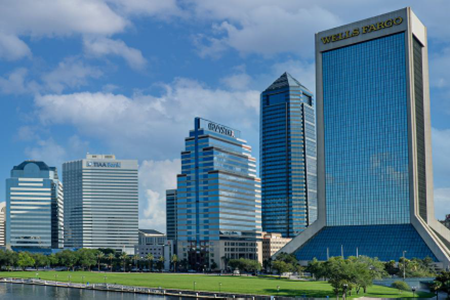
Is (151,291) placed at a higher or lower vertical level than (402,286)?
lower

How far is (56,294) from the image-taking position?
532 feet

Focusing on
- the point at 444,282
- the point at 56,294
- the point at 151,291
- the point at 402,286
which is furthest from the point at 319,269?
the point at 56,294

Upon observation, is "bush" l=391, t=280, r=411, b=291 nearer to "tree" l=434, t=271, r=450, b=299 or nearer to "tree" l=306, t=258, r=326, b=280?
"tree" l=306, t=258, r=326, b=280

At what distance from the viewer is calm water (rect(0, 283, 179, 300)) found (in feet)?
502

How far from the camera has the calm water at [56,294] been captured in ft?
502

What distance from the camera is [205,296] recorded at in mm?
149125

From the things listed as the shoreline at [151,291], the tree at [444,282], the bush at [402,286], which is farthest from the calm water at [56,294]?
the tree at [444,282]

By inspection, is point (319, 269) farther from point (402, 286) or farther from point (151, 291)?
point (151, 291)

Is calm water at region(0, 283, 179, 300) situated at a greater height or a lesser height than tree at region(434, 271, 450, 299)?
lesser

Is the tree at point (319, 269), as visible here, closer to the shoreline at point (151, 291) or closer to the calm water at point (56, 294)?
the shoreline at point (151, 291)

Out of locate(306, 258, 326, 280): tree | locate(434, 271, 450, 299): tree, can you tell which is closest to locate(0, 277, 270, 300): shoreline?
locate(306, 258, 326, 280): tree

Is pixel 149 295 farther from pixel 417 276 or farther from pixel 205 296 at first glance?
pixel 417 276

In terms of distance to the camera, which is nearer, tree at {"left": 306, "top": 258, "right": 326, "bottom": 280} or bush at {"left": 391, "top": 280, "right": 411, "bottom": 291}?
tree at {"left": 306, "top": 258, "right": 326, "bottom": 280}

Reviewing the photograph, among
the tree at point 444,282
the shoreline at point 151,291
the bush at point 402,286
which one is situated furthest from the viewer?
the bush at point 402,286
